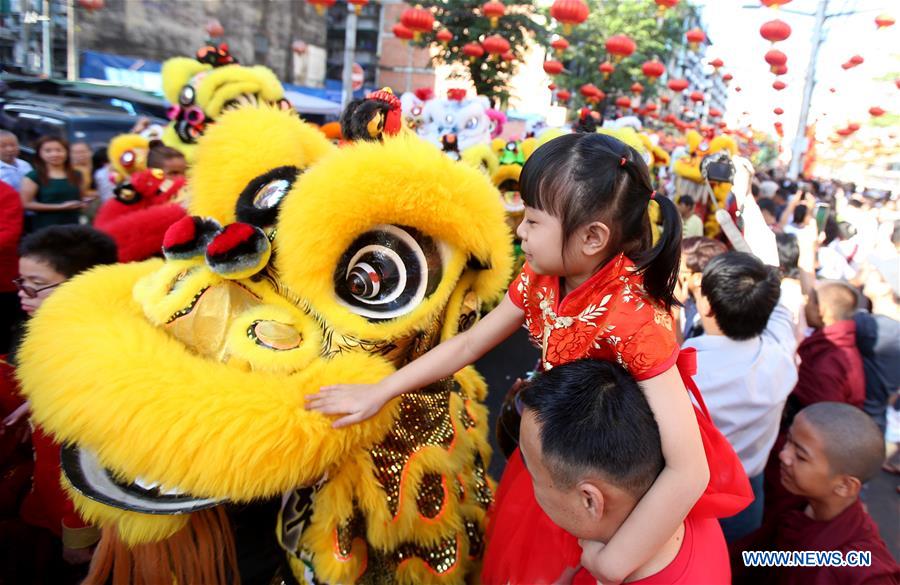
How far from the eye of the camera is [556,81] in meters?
25.3

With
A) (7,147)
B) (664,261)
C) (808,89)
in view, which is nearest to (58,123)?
(7,147)

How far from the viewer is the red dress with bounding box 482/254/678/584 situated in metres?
1.02

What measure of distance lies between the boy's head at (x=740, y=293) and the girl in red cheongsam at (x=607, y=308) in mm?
806

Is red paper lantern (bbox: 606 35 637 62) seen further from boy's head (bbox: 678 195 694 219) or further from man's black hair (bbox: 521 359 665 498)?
man's black hair (bbox: 521 359 665 498)

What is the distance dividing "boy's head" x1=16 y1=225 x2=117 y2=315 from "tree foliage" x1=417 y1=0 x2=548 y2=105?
17.8m

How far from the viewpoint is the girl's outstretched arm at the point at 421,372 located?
1117 millimetres

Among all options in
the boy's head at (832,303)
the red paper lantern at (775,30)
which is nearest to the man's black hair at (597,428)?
the boy's head at (832,303)

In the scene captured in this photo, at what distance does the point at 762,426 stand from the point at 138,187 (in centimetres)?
299

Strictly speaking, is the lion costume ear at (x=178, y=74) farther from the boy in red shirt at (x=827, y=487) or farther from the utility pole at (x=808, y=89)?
the utility pole at (x=808, y=89)

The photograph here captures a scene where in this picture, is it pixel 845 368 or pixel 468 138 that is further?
pixel 468 138

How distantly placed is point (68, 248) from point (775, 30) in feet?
38.0

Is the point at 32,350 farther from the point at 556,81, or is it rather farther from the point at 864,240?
the point at 556,81

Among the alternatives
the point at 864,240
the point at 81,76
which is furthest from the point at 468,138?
the point at 81,76

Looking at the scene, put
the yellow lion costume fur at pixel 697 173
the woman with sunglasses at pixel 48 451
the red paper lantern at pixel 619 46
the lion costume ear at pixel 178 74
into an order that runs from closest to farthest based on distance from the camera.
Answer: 1. the woman with sunglasses at pixel 48 451
2. the lion costume ear at pixel 178 74
3. the yellow lion costume fur at pixel 697 173
4. the red paper lantern at pixel 619 46
